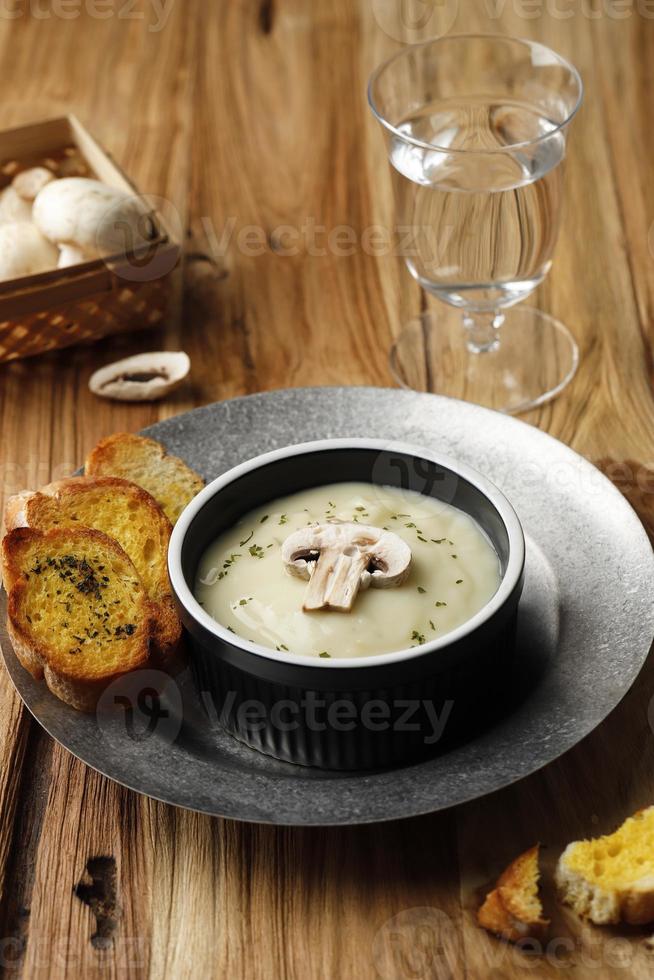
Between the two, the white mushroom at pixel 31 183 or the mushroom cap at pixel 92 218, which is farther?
the white mushroom at pixel 31 183

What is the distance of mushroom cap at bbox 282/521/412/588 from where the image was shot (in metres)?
1.42

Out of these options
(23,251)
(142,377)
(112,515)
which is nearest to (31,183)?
(23,251)

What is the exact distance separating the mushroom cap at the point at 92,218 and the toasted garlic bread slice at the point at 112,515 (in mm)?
668

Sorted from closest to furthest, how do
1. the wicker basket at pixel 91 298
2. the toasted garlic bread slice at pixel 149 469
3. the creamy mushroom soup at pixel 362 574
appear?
the creamy mushroom soup at pixel 362 574 < the toasted garlic bread slice at pixel 149 469 < the wicker basket at pixel 91 298

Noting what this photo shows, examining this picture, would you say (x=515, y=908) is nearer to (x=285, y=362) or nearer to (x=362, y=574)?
(x=362, y=574)

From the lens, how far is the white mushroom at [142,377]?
2146mm

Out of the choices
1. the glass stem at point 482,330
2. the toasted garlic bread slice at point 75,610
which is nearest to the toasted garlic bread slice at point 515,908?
the toasted garlic bread slice at point 75,610

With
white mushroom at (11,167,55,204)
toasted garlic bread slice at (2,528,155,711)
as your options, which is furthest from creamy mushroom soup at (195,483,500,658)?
white mushroom at (11,167,55,204)

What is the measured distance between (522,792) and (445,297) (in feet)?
3.11

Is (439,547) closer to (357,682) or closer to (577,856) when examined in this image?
(357,682)

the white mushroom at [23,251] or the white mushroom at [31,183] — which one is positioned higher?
the white mushroom at [31,183]

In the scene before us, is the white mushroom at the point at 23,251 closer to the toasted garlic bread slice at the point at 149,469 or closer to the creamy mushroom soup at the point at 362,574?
the toasted garlic bread slice at the point at 149,469

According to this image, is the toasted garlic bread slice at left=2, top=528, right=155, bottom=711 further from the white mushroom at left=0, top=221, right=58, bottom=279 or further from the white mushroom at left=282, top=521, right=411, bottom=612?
the white mushroom at left=0, top=221, right=58, bottom=279

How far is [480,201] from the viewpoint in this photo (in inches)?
74.1
